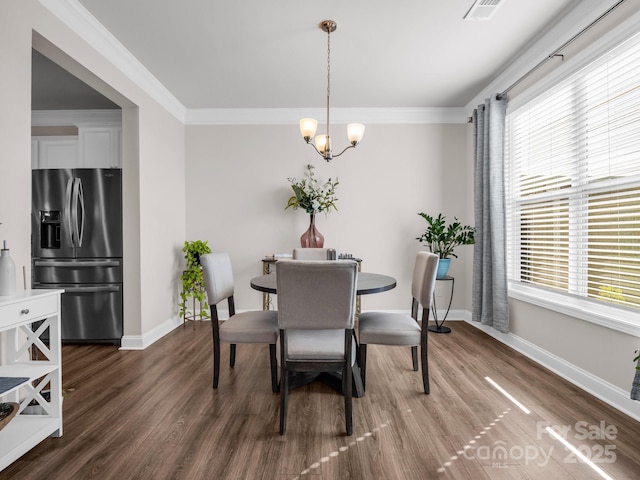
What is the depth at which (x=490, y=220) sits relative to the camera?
3.76 m

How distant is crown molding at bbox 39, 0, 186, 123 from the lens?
8.28ft

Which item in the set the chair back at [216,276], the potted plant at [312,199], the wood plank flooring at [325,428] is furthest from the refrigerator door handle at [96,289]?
the potted plant at [312,199]

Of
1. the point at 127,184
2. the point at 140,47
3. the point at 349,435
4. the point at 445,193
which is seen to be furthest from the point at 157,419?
the point at 445,193

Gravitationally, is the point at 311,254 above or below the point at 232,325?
above

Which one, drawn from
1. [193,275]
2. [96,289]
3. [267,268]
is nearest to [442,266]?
[267,268]

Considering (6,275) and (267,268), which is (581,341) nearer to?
(267,268)

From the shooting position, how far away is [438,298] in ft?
15.6

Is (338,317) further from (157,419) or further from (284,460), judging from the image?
(157,419)

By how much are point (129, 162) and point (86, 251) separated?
0.99 metres

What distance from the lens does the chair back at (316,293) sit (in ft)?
6.57

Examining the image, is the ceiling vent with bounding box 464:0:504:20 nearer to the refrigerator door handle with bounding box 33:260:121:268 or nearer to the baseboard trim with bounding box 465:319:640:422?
the baseboard trim with bounding box 465:319:640:422

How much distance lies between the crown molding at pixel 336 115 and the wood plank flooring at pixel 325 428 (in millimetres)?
3043

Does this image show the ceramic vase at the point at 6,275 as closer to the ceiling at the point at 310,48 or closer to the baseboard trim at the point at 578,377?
the ceiling at the point at 310,48

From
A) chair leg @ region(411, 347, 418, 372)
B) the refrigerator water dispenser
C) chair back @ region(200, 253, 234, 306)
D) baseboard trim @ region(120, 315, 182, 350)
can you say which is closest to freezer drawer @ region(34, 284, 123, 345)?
baseboard trim @ region(120, 315, 182, 350)
